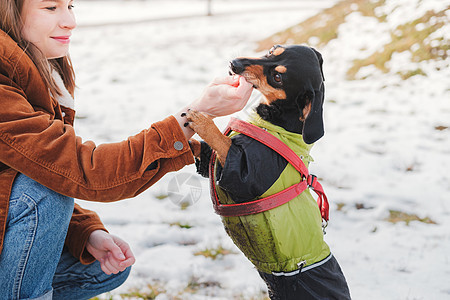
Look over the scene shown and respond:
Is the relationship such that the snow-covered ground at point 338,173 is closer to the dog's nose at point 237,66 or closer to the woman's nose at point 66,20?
the dog's nose at point 237,66

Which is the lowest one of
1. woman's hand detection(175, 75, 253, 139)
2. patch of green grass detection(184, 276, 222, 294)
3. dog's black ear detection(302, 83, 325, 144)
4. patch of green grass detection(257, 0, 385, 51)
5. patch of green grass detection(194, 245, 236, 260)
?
patch of green grass detection(257, 0, 385, 51)

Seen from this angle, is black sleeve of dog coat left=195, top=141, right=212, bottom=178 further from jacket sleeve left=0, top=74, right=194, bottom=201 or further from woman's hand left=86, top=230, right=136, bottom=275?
woman's hand left=86, top=230, right=136, bottom=275

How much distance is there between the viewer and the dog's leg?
5.51 ft

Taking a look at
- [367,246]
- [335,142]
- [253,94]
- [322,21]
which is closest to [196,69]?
[322,21]

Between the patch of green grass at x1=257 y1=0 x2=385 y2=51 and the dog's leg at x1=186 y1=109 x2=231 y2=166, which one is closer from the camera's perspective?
the dog's leg at x1=186 y1=109 x2=231 y2=166

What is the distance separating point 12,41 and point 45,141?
0.37 m

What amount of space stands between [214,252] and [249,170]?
124 cm

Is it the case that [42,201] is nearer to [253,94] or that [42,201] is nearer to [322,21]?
[253,94]

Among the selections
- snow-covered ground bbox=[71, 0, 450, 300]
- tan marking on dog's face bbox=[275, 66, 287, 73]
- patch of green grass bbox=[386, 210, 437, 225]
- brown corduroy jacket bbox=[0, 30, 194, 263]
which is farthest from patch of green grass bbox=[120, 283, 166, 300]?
patch of green grass bbox=[386, 210, 437, 225]

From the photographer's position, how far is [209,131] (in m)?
1.68

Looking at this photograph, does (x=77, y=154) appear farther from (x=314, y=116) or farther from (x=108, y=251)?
(x=314, y=116)

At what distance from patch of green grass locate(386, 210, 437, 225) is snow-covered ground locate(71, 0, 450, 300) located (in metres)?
0.04

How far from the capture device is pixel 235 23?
12.5 meters

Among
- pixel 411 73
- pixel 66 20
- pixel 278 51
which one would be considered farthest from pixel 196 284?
pixel 411 73
